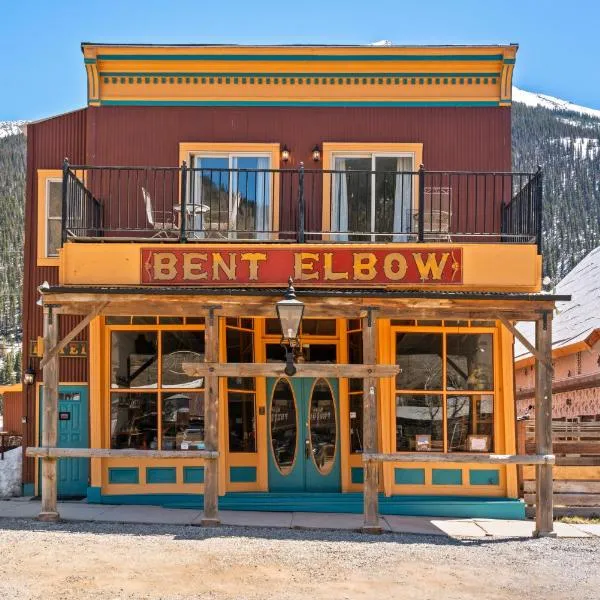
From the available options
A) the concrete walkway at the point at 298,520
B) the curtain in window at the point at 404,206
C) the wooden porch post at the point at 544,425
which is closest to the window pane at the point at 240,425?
the concrete walkway at the point at 298,520

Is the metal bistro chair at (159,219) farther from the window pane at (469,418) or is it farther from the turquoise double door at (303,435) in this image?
the window pane at (469,418)

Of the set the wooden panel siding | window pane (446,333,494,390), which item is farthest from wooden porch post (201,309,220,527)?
window pane (446,333,494,390)

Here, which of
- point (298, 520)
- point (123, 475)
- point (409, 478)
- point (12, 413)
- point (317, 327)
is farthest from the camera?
point (12, 413)

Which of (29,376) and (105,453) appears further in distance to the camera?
(29,376)

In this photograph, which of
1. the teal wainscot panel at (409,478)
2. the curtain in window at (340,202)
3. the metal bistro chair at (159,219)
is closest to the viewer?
the metal bistro chair at (159,219)

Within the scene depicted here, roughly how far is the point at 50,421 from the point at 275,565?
12.2 ft

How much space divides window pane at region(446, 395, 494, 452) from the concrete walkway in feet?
4.01

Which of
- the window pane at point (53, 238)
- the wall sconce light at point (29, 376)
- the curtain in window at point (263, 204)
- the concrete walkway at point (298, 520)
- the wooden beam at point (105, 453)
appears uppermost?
the curtain in window at point (263, 204)

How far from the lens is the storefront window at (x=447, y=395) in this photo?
12453 mm

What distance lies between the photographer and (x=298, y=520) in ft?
37.6

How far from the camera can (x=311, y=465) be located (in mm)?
12914

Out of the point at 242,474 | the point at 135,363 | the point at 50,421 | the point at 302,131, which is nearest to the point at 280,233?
the point at 302,131

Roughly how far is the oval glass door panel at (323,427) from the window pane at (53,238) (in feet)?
15.0

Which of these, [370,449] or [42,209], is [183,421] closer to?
[370,449]
